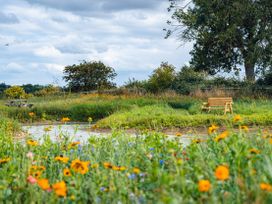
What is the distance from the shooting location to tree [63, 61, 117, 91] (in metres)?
37.0

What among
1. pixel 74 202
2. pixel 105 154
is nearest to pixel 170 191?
pixel 74 202

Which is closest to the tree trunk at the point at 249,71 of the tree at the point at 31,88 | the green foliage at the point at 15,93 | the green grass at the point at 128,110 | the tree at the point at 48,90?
the green grass at the point at 128,110

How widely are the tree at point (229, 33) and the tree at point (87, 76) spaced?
878cm

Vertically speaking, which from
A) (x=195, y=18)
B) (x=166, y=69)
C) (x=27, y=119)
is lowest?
Answer: (x=27, y=119)

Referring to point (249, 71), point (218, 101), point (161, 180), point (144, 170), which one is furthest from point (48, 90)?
point (161, 180)

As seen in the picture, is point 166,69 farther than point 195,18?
Yes

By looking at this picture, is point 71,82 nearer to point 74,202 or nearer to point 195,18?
point 195,18

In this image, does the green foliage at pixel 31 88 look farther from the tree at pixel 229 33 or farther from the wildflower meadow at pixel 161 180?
the wildflower meadow at pixel 161 180

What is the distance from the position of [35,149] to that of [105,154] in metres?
0.77

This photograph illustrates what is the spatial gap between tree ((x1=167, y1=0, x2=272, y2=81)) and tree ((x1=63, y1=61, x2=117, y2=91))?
8.78 m

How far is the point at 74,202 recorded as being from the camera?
3348mm

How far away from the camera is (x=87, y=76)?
37.2m

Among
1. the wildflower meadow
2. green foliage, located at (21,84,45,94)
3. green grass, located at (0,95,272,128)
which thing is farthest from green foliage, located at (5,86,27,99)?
the wildflower meadow

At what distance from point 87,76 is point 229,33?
1315 centimetres
